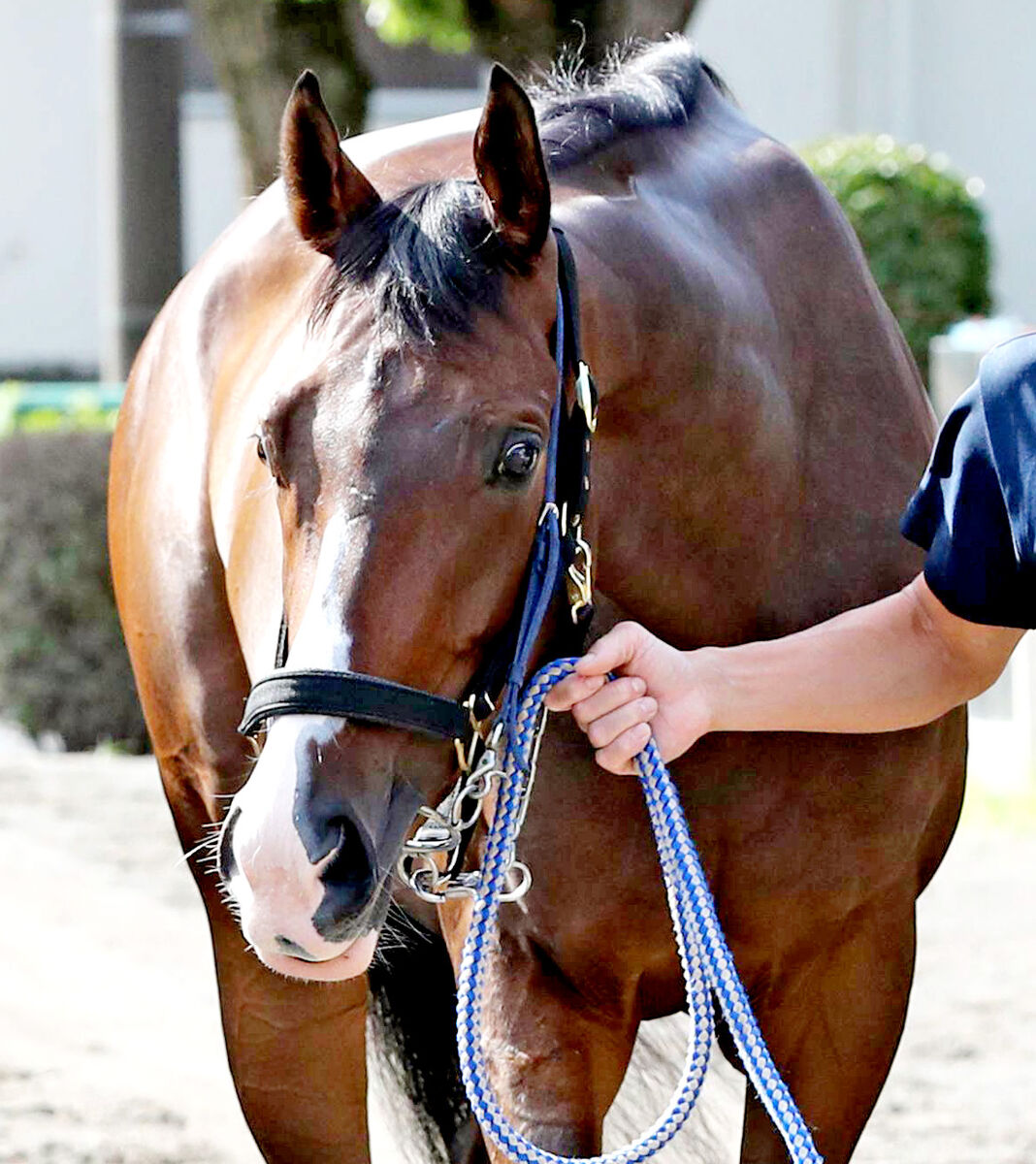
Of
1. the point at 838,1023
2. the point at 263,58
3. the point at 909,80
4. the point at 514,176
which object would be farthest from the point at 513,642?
the point at 909,80

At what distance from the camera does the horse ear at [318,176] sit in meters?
2.15

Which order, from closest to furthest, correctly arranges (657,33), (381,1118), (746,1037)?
(746,1037)
(381,1118)
(657,33)

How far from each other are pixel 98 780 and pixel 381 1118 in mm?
3856

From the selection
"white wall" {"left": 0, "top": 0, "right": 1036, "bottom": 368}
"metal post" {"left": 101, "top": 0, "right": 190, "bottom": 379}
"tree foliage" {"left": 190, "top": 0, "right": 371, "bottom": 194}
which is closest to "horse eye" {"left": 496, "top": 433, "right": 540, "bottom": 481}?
"tree foliage" {"left": 190, "top": 0, "right": 371, "bottom": 194}

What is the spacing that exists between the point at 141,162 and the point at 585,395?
8.52 metres

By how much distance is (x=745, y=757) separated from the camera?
2.56m

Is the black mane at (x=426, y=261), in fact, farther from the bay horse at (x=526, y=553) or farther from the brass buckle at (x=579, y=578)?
the brass buckle at (x=579, y=578)

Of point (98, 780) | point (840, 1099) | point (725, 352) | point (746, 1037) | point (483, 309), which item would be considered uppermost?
point (483, 309)

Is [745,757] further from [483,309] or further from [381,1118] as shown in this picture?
[381,1118]

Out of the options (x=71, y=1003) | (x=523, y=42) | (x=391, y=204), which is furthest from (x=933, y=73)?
(x=391, y=204)

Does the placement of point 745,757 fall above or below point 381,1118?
above

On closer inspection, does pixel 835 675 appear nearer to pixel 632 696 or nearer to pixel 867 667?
pixel 867 667

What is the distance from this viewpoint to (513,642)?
2.05m

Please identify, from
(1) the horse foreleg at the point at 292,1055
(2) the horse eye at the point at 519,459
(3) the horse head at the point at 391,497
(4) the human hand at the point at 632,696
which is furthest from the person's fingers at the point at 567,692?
(1) the horse foreleg at the point at 292,1055
